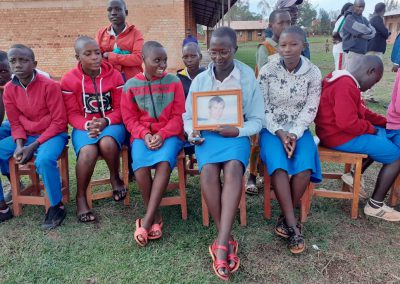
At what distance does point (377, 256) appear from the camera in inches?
102

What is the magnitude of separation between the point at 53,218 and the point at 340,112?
2.58m

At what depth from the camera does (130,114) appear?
3.11m

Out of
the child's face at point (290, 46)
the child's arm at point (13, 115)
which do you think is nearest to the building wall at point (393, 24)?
the child's face at point (290, 46)

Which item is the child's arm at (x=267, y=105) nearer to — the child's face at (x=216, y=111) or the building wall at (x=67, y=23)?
the child's face at (x=216, y=111)

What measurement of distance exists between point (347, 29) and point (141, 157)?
18.8 ft

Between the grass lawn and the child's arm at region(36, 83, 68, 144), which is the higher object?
the child's arm at region(36, 83, 68, 144)

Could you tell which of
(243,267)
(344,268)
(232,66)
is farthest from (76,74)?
(344,268)

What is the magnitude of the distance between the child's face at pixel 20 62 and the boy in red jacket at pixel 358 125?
2.57 metres

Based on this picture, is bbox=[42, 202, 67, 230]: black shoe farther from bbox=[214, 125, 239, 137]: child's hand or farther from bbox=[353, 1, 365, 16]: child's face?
bbox=[353, 1, 365, 16]: child's face

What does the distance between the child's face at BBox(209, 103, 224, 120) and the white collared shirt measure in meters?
0.20

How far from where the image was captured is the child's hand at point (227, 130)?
2738 mm

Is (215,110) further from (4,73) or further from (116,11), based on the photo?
(4,73)

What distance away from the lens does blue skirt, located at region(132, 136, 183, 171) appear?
2.82 m

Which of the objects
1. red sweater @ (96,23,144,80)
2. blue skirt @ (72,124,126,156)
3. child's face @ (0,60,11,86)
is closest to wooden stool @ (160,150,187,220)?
blue skirt @ (72,124,126,156)
